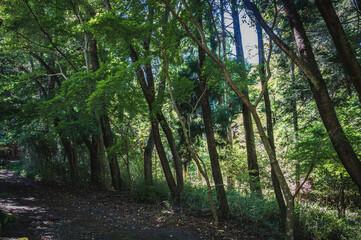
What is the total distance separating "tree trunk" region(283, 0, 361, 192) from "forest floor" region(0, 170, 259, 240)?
3.08 metres

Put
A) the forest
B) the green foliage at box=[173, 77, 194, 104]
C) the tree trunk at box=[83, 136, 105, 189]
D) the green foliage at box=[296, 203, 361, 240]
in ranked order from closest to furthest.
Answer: the forest < the green foliage at box=[296, 203, 361, 240] < the green foliage at box=[173, 77, 194, 104] < the tree trunk at box=[83, 136, 105, 189]

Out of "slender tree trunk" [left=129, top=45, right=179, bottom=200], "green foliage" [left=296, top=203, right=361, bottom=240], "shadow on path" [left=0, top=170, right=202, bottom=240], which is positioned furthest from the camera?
"slender tree trunk" [left=129, top=45, right=179, bottom=200]

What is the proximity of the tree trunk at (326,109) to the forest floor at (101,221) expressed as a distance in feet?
10.1

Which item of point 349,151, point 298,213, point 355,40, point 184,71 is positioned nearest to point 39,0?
point 184,71

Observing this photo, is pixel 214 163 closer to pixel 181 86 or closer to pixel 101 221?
pixel 181 86

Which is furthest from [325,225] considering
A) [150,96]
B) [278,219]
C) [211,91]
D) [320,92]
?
[150,96]

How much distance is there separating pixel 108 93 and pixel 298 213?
7.34 m

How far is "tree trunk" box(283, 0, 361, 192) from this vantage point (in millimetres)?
5320

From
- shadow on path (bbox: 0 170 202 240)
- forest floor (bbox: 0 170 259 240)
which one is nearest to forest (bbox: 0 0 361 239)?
forest floor (bbox: 0 170 259 240)

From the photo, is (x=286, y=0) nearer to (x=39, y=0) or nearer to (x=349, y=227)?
(x=349, y=227)

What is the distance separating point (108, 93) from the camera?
804 cm

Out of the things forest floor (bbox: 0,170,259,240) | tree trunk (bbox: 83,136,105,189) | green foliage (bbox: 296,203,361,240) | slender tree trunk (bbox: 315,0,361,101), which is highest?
slender tree trunk (bbox: 315,0,361,101)

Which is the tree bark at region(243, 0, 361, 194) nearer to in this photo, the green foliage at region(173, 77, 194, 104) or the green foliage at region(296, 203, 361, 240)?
the green foliage at region(296, 203, 361, 240)

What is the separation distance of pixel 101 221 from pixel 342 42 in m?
7.43
